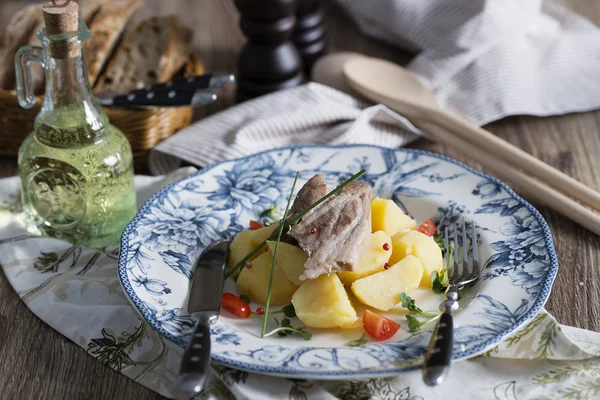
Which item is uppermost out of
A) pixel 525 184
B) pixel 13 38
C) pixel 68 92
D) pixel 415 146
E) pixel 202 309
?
pixel 68 92

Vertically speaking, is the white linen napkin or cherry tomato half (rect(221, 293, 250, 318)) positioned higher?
cherry tomato half (rect(221, 293, 250, 318))

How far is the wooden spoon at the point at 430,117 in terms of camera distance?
2.45 m

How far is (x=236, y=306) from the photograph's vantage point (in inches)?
73.6

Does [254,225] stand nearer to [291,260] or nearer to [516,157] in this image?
[291,260]

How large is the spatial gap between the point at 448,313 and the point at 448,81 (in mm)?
1816

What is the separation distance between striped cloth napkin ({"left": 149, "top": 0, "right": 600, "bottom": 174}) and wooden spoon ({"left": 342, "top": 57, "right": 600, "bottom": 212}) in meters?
0.08

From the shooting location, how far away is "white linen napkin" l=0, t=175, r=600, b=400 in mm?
1694

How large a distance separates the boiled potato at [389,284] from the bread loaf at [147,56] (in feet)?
4.94

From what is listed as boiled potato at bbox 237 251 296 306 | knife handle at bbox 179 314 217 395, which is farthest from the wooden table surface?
boiled potato at bbox 237 251 296 306

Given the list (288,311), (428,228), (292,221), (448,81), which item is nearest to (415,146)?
(448,81)

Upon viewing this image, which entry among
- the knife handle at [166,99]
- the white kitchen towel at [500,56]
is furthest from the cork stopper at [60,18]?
the white kitchen towel at [500,56]

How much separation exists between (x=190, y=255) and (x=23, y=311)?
1.61 ft

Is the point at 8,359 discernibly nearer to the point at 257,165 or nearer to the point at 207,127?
the point at 257,165

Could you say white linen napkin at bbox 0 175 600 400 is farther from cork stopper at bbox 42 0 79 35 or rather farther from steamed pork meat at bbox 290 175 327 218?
cork stopper at bbox 42 0 79 35
